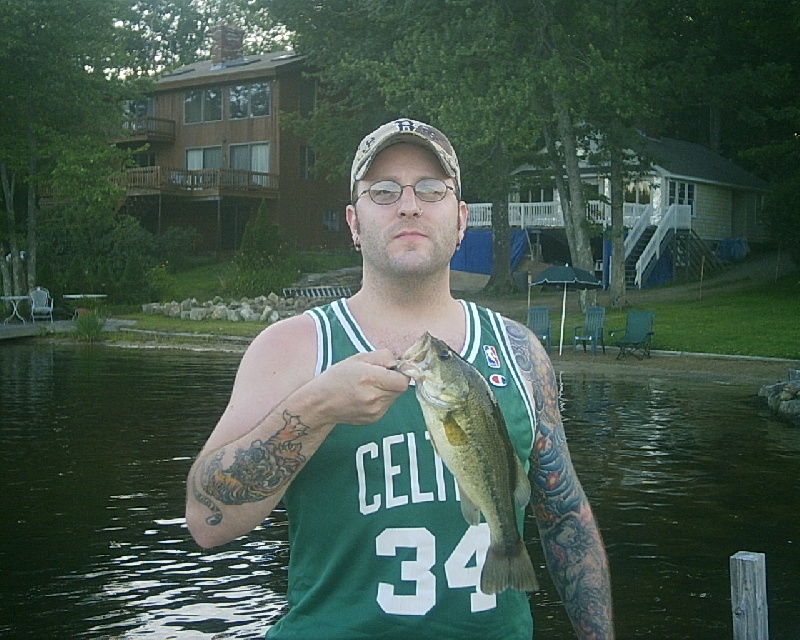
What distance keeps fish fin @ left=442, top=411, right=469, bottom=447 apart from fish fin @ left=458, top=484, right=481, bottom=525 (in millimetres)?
218

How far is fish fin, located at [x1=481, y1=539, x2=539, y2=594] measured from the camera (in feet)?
9.50

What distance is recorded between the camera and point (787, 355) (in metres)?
26.9

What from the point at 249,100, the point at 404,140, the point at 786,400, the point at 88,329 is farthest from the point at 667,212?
the point at 404,140

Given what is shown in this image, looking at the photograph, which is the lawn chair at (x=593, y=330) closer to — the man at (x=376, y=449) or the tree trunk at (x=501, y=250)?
the tree trunk at (x=501, y=250)

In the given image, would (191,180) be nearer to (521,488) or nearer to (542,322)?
(542,322)

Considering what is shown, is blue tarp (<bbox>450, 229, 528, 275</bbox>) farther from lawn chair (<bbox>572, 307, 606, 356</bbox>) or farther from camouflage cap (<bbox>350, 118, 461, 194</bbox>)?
camouflage cap (<bbox>350, 118, 461, 194</bbox>)

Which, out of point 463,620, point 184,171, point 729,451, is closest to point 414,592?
point 463,620

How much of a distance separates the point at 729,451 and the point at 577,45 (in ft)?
82.2

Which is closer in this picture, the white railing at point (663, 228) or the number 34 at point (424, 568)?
the number 34 at point (424, 568)

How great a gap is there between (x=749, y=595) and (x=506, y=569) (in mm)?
3433

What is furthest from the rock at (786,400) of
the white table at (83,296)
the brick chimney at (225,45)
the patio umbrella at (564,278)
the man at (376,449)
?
the brick chimney at (225,45)

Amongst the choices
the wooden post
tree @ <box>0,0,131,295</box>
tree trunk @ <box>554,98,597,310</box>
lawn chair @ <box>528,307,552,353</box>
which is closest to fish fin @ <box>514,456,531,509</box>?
the wooden post

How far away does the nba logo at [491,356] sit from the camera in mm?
3133

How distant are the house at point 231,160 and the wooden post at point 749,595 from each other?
49.9 meters
